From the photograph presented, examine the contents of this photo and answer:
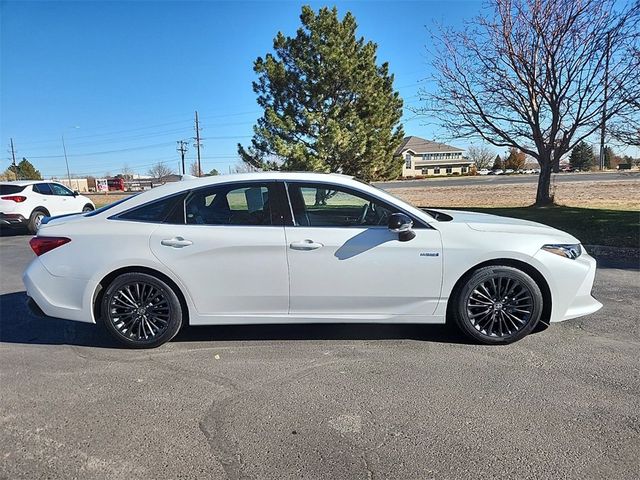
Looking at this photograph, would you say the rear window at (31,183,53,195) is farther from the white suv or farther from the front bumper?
the front bumper

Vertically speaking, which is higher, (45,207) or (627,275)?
(45,207)

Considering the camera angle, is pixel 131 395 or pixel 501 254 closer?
pixel 131 395

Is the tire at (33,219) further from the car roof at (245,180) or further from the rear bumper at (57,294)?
the car roof at (245,180)

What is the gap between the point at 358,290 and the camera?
12.0 feet

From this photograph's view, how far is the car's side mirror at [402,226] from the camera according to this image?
3520mm

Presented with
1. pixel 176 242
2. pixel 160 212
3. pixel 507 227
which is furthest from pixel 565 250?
pixel 160 212

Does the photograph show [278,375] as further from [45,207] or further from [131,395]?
[45,207]

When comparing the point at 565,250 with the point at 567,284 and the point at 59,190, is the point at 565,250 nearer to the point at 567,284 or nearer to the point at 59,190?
the point at 567,284

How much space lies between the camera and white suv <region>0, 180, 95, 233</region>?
11453 millimetres

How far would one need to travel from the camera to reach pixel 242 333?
13.6ft

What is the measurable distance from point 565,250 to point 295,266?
2.37 metres

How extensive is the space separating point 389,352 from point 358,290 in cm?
59

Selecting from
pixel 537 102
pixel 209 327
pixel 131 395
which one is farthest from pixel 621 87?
pixel 131 395

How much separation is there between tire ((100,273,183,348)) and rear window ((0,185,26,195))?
34.0 feet
